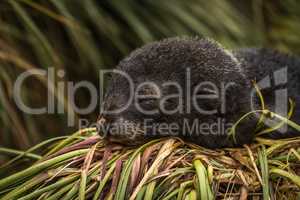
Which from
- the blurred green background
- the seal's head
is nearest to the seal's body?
the seal's head

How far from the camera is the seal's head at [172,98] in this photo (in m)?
2.56

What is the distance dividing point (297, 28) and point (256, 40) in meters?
0.94

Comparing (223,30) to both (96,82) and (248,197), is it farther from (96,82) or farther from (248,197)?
(248,197)

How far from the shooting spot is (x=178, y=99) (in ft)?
8.54

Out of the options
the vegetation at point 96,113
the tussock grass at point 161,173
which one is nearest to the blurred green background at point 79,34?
the vegetation at point 96,113

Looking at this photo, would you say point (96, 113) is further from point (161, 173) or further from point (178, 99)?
point (161, 173)

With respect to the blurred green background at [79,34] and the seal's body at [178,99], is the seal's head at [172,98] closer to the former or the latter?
the seal's body at [178,99]

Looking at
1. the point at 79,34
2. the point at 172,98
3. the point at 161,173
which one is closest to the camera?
the point at 161,173

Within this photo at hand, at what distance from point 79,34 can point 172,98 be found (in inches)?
69.9

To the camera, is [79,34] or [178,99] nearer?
[178,99]

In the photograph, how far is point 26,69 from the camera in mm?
3854

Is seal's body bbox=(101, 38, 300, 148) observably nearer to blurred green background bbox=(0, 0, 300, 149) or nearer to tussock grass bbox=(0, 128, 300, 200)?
tussock grass bbox=(0, 128, 300, 200)

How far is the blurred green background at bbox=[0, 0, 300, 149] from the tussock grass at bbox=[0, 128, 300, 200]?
3.91 feet

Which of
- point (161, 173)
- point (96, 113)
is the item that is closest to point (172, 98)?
point (161, 173)
